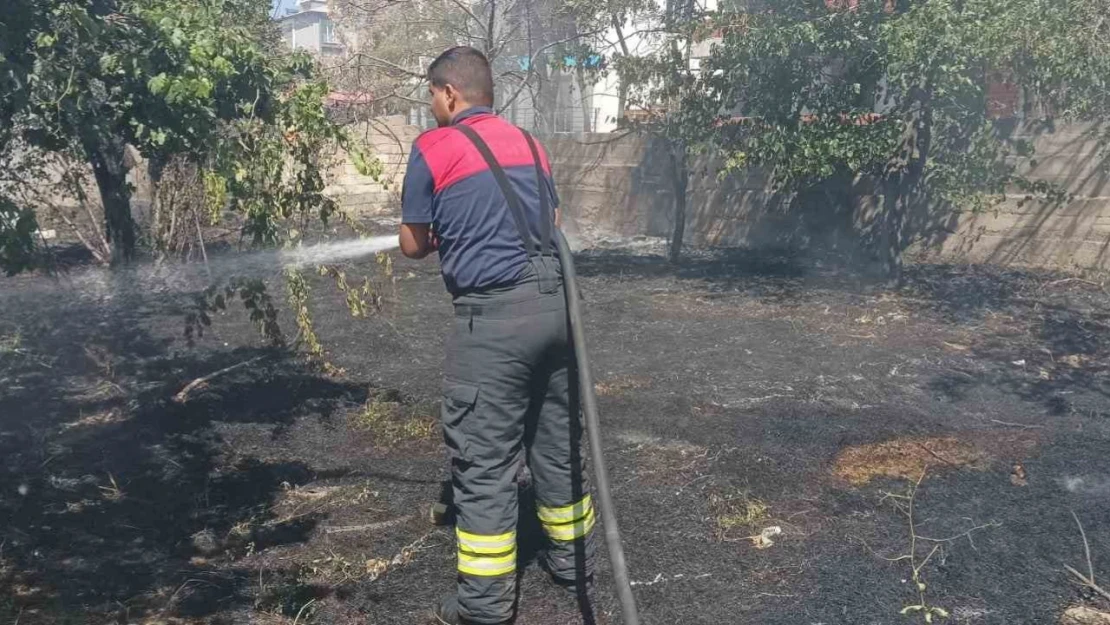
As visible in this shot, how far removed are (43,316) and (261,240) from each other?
4.41 meters

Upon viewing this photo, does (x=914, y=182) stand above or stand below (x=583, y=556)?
above

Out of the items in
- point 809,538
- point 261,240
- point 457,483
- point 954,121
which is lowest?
point 809,538

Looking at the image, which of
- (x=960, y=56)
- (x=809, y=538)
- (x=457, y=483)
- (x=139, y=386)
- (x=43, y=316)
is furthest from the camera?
(x=43, y=316)

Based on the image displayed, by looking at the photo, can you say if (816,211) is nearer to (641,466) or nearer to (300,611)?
(641,466)

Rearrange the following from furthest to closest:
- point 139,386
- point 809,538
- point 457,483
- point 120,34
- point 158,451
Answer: point 139,386, point 158,451, point 120,34, point 809,538, point 457,483

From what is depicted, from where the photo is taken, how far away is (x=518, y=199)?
3191mm

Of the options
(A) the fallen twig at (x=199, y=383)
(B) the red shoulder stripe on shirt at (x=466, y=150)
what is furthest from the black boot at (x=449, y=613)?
(A) the fallen twig at (x=199, y=383)

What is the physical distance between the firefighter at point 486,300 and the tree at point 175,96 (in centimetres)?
154

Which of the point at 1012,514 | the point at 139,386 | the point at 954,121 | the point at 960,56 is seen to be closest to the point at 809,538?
the point at 1012,514

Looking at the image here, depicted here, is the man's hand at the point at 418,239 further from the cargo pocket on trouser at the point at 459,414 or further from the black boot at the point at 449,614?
the black boot at the point at 449,614

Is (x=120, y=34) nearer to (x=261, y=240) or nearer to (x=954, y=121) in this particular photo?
(x=261, y=240)

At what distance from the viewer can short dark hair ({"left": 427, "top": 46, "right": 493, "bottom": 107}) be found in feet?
10.9

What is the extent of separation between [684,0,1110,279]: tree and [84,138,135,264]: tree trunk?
5.79 m

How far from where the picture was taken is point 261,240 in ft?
16.0
